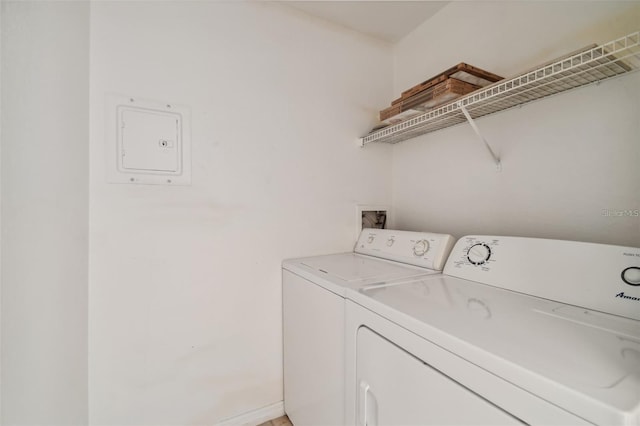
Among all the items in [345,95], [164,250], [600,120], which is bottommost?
[164,250]

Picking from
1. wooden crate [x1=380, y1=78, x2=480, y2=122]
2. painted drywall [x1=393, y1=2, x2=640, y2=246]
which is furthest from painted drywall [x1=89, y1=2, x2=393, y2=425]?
painted drywall [x1=393, y1=2, x2=640, y2=246]

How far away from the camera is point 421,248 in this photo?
1.38 m


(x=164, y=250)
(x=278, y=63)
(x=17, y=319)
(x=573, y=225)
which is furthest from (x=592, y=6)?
(x=17, y=319)

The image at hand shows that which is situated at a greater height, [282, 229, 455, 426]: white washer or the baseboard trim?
[282, 229, 455, 426]: white washer

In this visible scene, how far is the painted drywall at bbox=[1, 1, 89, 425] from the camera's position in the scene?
753mm

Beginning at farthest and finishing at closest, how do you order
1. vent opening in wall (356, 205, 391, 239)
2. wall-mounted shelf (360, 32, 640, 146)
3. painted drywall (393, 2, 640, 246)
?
1. vent opening in wall (356, 205, 391, 239)
2. painted drywall (393, 2, 640, 246)
3. wall-mounted shelf (360, 32, 640, 146)

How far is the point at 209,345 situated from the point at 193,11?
1.81 metres

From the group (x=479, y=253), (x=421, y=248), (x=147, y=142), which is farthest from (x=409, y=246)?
(x=147, y=142)

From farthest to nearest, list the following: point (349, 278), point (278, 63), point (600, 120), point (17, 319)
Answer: point (278, 63)
point (349, 278)
point (600, 120)
point (17, 319)

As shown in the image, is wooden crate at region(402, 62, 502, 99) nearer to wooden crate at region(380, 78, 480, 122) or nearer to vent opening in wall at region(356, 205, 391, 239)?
wooden crate at region(380, 78, 480, 122)

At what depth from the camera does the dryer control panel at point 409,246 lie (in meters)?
1.30

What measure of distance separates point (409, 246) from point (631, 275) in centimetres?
80

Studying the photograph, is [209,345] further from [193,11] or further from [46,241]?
[193,11]

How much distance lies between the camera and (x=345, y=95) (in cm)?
185
